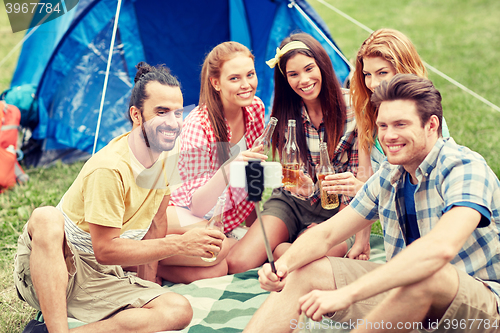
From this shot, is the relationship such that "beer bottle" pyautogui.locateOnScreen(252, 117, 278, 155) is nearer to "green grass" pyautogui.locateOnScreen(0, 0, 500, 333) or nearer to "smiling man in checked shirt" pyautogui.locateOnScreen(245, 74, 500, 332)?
"smiling man in checked shirt" pyautogui.locateOnScreen(245, 74, 500, 332)

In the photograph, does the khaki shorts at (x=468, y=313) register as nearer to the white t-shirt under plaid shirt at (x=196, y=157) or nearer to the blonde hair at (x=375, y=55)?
the blonde hair at (x=375, y=55)

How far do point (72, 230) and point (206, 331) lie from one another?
71 cm

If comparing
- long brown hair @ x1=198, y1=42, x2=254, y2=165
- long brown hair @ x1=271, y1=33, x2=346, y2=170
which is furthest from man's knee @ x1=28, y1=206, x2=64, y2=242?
long brown hair @ x1=271, y1=33, x2=346, y2=170

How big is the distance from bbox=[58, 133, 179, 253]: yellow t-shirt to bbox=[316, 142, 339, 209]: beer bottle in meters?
0.85

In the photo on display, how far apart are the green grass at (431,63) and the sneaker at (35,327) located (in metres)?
0.17

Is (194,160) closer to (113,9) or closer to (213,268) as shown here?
(213,268)

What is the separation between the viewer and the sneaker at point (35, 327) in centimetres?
194

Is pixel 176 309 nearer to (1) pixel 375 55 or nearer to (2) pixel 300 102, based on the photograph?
(2) pixel 300 102

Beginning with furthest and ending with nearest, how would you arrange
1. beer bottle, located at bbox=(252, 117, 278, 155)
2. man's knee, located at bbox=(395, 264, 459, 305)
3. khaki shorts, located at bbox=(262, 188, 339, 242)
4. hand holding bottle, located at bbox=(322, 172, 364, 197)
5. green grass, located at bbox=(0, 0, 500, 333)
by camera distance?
1. green grass, located at bbox=(0, 0, 500, 333)
2. khaki shorts, located at bbox=(262, 188, 339, 242)
3. beer bottle, located at bbox=(252, 117, 278, 155)
4. hand holding bottle, located at bbox=(322, 172, 364, 197)
5. man's knee, located at bbox=(395, 264, 459, 305)

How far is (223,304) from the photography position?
7.64 feet

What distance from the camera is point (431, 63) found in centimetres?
700

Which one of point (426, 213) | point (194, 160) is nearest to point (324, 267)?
point (426, 213)

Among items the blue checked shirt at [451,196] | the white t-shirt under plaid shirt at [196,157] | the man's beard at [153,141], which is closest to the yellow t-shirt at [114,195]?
the man's beard at [153,141]

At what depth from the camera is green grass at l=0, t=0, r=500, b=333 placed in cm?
311
